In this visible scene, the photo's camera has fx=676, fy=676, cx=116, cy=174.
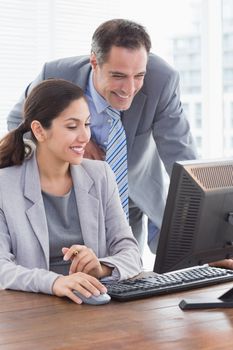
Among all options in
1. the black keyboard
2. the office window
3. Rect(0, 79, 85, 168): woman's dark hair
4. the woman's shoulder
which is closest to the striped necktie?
the woman's shoulder

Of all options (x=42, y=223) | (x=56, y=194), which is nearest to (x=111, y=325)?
(x=42, y=223)

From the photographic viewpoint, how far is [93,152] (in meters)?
2.74

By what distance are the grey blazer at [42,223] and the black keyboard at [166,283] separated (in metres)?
0.11

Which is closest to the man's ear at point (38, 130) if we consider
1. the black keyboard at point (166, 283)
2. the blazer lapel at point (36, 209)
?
the blazer lapel at point (36, 209)

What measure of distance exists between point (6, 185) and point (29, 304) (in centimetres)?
53

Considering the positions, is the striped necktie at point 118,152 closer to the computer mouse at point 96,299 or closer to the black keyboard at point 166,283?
the black keyboard at point 166,283

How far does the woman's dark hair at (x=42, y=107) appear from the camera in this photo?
7.61 feet

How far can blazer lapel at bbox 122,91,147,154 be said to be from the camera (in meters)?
2.83

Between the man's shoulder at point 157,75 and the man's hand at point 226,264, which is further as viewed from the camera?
the man's shoulder at point 157,75

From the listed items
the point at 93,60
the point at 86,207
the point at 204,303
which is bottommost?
the point at 204,303

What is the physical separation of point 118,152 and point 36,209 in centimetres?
67

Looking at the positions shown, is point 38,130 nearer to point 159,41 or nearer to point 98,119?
point 98,119

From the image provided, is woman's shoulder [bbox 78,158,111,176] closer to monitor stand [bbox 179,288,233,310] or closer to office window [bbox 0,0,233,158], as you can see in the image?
monitor stand [bbox 179,288,233,310]

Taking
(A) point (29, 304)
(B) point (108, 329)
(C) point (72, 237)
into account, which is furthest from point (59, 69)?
(B) point (108, 329)
